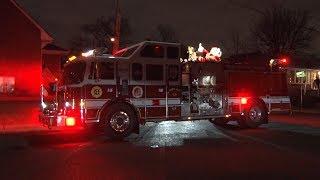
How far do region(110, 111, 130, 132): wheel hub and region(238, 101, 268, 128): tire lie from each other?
5.10m

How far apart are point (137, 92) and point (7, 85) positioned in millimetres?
10804

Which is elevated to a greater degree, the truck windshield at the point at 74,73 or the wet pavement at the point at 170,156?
the truck windshield at the point at 74,73

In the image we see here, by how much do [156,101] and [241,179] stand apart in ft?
25.5

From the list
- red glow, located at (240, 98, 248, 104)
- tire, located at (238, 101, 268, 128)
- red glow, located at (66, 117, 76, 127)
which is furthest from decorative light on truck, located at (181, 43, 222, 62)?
red glow, located at (66, 117, 76, 127)

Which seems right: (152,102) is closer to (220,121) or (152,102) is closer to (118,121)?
(118,121)

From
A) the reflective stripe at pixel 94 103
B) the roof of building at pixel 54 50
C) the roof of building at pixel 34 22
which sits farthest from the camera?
the roof of building at pixel 54 50

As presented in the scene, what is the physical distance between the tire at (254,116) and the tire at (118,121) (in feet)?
16.2

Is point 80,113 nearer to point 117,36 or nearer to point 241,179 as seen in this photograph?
point 241,179

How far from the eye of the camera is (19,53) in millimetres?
25750

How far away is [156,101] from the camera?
1712 centimetres

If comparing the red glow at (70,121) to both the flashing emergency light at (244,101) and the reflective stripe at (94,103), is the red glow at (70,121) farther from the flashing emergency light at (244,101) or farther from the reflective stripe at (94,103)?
the flashing emergency light at (244,101)

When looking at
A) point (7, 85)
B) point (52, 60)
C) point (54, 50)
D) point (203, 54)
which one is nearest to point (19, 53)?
point (7, 85)

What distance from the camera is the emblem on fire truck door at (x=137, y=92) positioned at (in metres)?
16.7

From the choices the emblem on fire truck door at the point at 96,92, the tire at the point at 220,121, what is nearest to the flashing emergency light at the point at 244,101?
the tire at the point at 220,121
